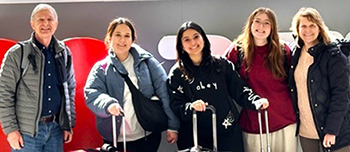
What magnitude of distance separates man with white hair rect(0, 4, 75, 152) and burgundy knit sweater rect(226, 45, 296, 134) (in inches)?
46.3

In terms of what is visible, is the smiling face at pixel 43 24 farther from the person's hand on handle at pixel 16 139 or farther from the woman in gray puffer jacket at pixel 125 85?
the person's hand on handle at pixel 16 139

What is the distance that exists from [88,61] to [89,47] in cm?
11

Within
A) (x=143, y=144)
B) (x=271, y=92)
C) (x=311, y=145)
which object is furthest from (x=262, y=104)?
(x=143, y=144)

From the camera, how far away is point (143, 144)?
2.69m

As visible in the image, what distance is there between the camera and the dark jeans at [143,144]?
2670 mm

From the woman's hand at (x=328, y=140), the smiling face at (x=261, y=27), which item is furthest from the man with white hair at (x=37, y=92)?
the woman's hand at (x=328, y=140)

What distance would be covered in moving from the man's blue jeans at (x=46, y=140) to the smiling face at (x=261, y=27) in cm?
137

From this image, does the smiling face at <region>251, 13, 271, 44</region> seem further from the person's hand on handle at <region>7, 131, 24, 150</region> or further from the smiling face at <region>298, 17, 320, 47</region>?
the person's hand on handle at <region>7, 131, 24, 150</region>

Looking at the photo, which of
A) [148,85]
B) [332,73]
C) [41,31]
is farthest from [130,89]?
[332,73]

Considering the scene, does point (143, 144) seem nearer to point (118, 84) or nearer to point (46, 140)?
point (118, 84)

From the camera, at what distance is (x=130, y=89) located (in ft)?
8.52

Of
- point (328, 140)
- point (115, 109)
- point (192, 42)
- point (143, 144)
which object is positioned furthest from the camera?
point (143, 144)

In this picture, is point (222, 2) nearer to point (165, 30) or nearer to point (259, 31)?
point (165, 30)

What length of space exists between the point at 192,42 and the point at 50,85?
0.89m
